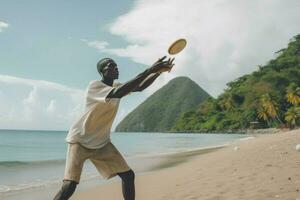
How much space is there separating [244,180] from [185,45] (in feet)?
13.3

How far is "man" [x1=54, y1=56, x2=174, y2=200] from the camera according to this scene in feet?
13.1

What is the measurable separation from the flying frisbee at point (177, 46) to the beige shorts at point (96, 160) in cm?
108

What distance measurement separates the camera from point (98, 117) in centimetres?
407

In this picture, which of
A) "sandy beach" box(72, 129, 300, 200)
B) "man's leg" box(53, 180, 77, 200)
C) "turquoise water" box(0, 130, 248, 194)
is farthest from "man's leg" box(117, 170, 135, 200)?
"turquoise water" box(0, 130, 248, 194)

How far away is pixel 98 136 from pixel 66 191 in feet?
1.87

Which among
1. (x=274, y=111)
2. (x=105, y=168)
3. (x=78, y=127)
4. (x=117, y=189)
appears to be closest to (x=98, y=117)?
(x=78, y=127)

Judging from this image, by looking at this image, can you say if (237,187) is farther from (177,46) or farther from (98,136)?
(177,46)

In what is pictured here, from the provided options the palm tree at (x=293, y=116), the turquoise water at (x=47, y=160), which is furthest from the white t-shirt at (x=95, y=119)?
the palm tree at (x=293, y=116)

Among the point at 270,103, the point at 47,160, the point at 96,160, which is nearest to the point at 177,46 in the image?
the point at 96,160

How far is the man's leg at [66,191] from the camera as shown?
398 centimetres

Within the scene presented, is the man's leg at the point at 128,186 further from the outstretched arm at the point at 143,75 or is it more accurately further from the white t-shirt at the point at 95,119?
the outstretched arm at the point at 143,75

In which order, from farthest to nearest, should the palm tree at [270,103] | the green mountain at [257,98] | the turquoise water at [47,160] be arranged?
the green mountain at [257,98] → the palm tree at [270,103] → the turquoise water at [47,160]

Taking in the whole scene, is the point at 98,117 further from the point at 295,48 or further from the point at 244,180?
the point at 295,48

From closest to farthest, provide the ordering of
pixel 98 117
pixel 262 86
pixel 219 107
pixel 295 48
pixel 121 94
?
pixel 121 94 < pixel 98 117 < pixel 262 86 < pixel 295 48 < pixel 219 107
